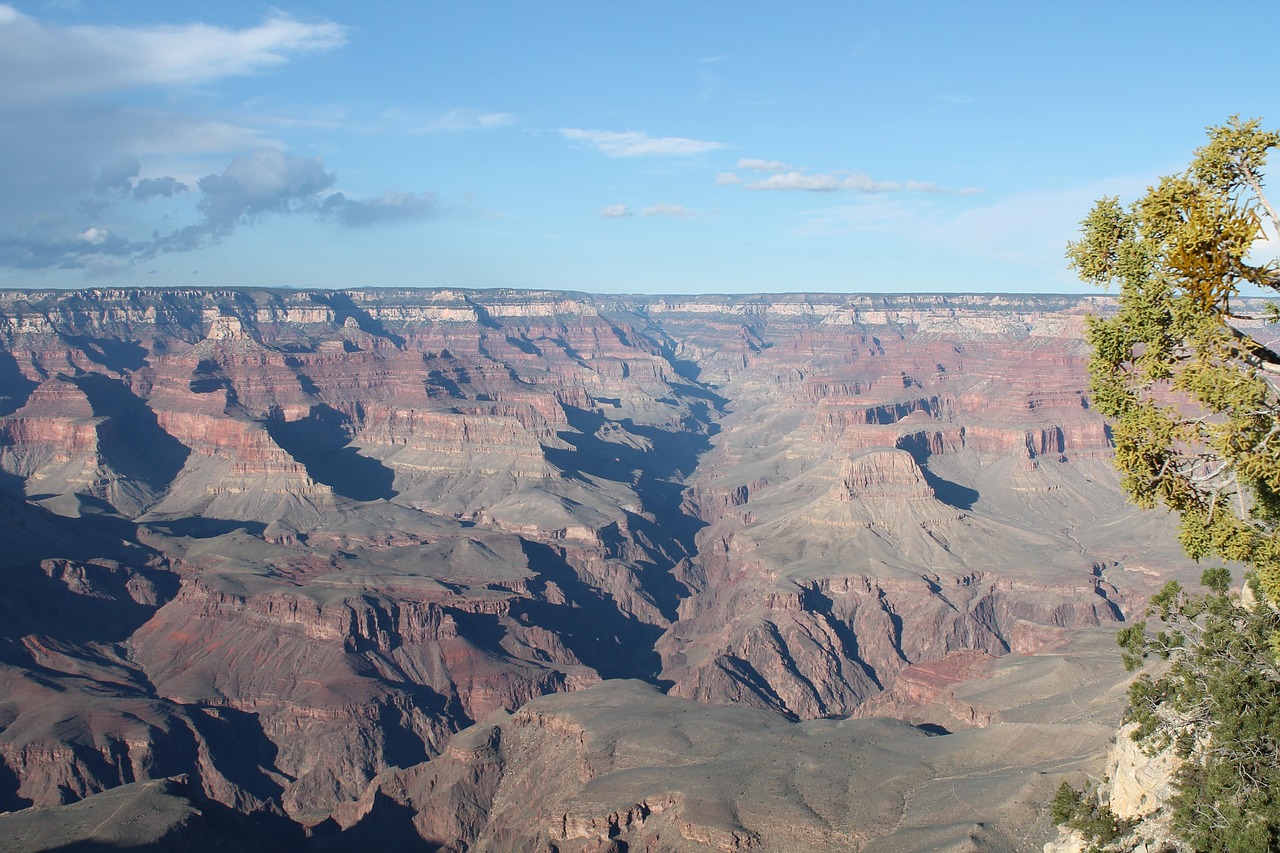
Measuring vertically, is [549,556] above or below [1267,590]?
below

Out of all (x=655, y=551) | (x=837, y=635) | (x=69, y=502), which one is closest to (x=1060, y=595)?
(x=837, y=635)

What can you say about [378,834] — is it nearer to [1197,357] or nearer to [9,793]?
[9,793]

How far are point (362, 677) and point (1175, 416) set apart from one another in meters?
94.3

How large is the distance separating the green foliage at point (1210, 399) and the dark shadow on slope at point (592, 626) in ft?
297

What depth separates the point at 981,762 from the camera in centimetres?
6353

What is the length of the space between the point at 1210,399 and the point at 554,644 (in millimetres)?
104536

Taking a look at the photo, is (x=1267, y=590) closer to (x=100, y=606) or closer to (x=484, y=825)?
(x=484, y=825)

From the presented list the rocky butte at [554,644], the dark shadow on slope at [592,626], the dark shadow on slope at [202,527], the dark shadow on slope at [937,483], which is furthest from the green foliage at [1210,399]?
the dark shadow on slope at [202,527]

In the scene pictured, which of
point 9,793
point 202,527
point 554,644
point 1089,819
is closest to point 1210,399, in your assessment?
point 1089,819

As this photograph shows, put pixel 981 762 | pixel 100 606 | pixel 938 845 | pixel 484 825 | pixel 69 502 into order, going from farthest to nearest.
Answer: pixel 69 502, pixel 100 606, pixel 484 825, pixel 981 762, pixel 938 845

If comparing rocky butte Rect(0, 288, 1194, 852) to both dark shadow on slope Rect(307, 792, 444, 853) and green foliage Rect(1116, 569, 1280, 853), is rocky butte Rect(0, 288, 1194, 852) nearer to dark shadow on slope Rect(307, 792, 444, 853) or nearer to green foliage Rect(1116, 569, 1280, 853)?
dark shadow on slope Rect(307, 792, 444, 853)

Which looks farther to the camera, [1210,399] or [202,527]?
[202,527]

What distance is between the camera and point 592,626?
133 metres

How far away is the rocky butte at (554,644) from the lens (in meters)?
62.8
